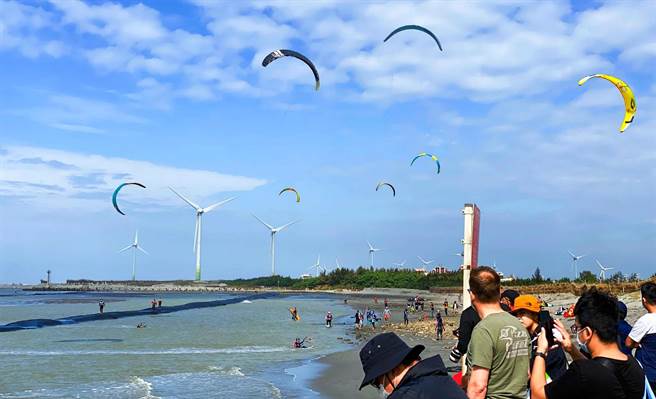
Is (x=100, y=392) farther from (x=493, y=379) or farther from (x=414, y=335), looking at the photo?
(x=414, y=335)

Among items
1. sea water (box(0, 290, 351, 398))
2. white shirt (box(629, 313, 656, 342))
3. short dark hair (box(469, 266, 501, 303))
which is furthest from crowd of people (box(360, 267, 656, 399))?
sea water (box(0, 290, 351, 398))

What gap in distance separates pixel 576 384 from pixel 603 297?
571 mm

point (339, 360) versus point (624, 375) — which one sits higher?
point (624, 375)

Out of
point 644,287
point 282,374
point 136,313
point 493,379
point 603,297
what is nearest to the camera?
point 603,297

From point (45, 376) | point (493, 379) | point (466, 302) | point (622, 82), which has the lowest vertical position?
point (45, 376)

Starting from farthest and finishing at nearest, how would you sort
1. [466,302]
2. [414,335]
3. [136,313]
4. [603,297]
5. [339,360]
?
[136,313]
[414,335]
[339,360]
[466,302]
[603,297]

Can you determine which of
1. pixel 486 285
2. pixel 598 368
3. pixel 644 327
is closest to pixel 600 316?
pixel 598 368

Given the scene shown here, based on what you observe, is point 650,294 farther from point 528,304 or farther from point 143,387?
point 143,387

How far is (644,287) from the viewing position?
5293mm

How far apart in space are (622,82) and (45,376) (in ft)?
55.9

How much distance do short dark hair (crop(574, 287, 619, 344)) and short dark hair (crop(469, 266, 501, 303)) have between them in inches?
20.8

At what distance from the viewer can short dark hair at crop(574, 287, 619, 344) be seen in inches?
141

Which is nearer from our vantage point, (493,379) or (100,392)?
(493,379)

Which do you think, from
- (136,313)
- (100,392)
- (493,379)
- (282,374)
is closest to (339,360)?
(282,374)
